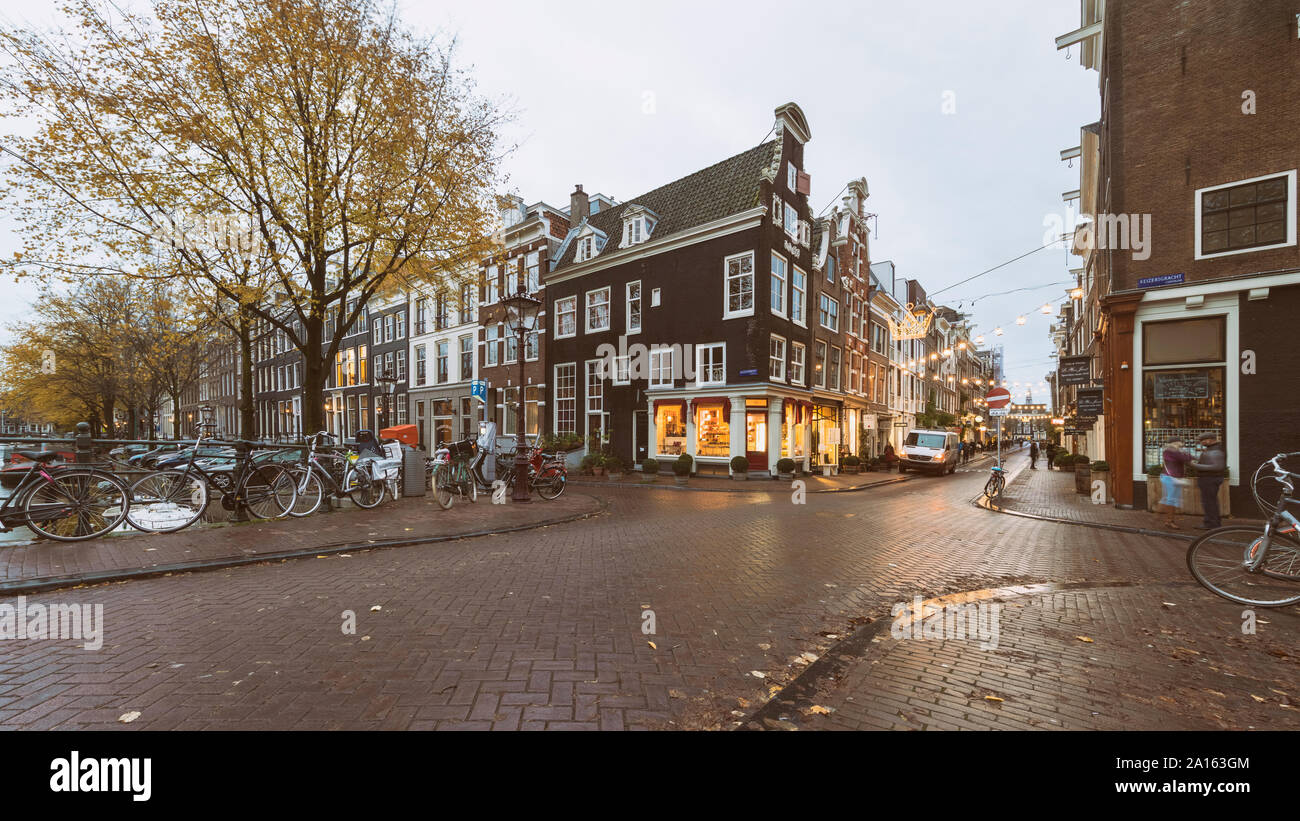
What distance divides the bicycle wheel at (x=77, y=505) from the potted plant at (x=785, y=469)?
18208mm

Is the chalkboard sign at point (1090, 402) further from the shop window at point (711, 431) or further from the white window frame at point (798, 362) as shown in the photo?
the shop window at point (711, 431)

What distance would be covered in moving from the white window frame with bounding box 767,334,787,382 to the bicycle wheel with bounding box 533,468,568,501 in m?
10.8

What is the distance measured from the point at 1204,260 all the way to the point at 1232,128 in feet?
8.86

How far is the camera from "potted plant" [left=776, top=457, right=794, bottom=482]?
20391mm

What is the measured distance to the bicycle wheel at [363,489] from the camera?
32.6ft

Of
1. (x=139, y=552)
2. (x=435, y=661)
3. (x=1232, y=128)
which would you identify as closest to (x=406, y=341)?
(x=139, y=552)

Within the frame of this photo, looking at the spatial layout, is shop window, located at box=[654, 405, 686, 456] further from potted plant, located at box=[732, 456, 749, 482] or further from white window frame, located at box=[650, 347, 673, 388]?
potted plant, located at box=[732, 456, 749, 482]

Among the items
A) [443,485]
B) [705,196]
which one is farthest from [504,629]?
[705,196]

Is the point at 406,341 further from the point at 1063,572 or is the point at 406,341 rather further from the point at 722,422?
the point at 1063,572

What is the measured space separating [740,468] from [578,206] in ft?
60.0

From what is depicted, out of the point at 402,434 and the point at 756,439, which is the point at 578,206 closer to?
the point at 756,439

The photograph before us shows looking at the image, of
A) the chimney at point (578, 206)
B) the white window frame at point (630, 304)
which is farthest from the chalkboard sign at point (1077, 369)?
the chimney at point (578, 206)
